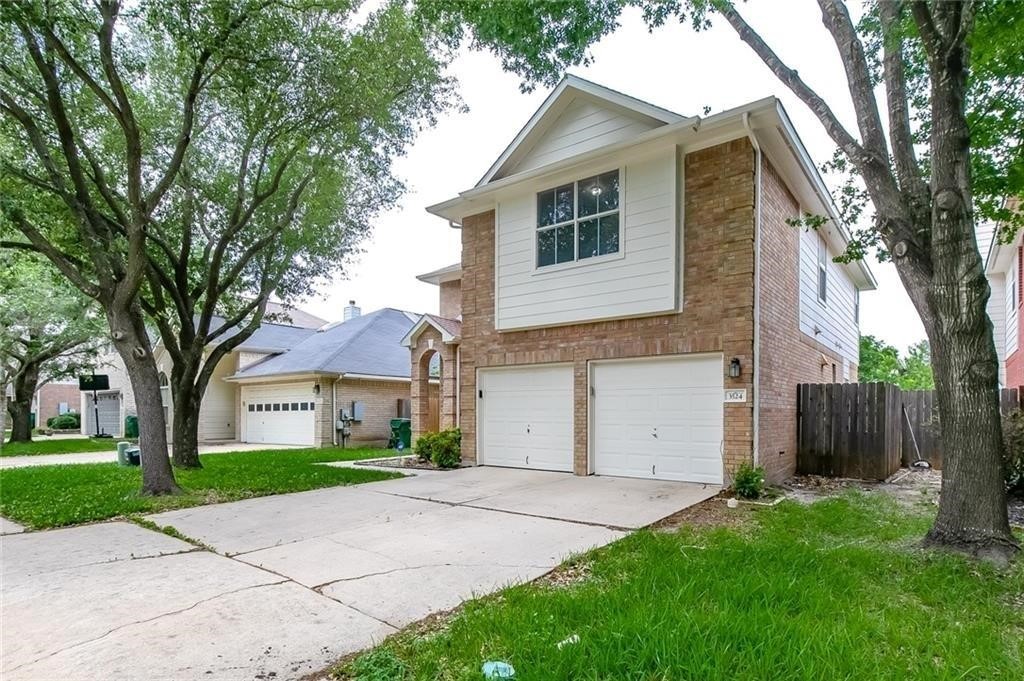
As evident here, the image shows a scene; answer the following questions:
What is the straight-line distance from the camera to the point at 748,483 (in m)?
7.46

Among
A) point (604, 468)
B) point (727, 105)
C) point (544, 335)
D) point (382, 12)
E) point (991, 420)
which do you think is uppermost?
point (382, 12)

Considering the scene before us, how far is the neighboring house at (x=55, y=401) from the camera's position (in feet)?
118

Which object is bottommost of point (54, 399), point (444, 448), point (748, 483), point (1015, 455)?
point (54, 399)

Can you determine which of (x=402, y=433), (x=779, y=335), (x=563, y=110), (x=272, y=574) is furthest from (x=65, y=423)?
(x=779, y=335)

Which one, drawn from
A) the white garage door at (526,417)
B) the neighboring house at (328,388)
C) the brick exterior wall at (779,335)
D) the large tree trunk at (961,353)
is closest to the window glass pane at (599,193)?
the brick exterior wall at (779,335)

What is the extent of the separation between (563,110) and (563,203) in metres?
1.78

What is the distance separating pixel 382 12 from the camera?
9219 millimetres

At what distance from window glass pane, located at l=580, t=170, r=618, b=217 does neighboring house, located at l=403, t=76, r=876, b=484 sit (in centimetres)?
3

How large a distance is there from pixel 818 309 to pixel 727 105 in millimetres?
5880

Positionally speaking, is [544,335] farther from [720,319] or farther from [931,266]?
[931,266]

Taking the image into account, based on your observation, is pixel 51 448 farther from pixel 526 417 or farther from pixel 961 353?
pixel 961 353

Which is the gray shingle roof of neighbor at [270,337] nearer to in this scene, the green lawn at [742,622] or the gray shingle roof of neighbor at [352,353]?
the gray shingle roof of neighbor at [352,353]

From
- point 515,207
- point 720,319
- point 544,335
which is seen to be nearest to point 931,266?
point 720,319

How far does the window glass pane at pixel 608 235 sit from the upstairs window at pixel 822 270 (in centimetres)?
556
